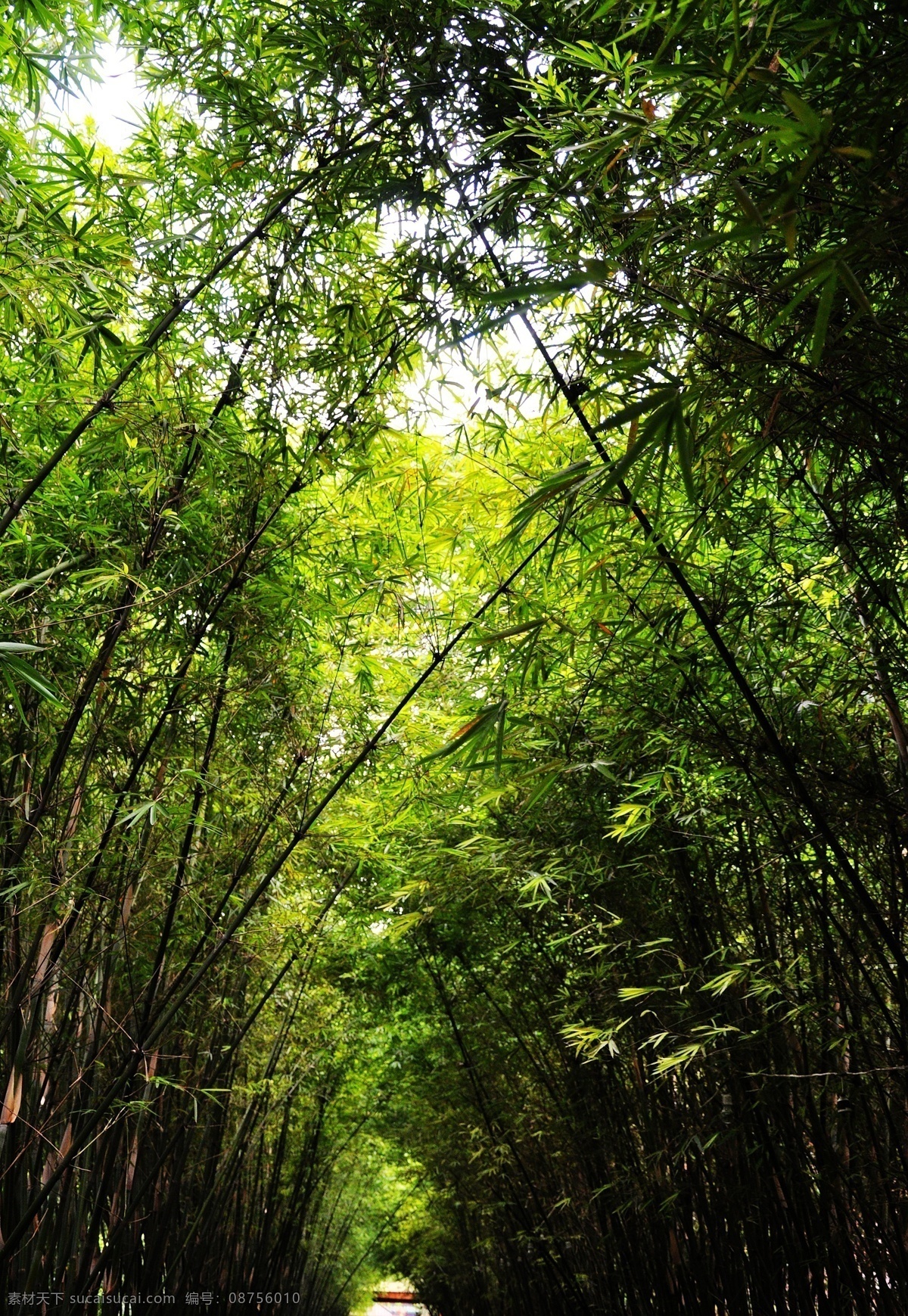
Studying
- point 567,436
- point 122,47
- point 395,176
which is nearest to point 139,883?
point 567,436

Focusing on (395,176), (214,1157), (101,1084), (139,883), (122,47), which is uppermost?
(122,47)

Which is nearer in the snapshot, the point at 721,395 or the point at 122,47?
the point at 721,395

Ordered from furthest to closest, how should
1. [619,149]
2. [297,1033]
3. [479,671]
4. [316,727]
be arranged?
[297,1033] → [479,671] → [316,727] → [619,149]

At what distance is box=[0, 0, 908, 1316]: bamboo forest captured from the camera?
5.31 ft

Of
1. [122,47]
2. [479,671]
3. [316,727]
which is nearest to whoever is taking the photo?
[122,47]

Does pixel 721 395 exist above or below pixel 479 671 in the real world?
below

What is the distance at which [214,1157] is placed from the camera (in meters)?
4.84

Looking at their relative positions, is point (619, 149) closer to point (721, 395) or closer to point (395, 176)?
point (721, 395)

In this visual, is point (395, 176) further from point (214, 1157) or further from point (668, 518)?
point (214, 1157)

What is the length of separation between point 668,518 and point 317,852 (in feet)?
7.49

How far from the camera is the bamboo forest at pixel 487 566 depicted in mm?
1617

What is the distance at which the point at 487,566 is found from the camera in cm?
294

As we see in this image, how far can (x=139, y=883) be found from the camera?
3.08 meters

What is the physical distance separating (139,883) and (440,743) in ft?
3.95
